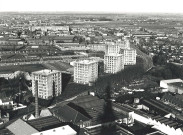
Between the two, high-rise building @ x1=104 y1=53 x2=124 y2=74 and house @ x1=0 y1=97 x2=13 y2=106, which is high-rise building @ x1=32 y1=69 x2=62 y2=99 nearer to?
house @ x1=0 y1=97 x2=13 y2=106

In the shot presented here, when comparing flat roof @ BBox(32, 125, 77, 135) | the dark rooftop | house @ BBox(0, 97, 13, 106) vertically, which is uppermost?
flat roof @ BBox(32, 125, 77, 135)

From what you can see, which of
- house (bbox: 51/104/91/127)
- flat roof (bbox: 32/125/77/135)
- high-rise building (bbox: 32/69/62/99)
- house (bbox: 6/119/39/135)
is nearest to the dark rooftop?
house (bbox: 6/119/39/135)

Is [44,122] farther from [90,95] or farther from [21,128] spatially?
[90,95]

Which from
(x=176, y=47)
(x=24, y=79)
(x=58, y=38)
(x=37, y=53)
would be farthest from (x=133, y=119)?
(x=58, y=38)

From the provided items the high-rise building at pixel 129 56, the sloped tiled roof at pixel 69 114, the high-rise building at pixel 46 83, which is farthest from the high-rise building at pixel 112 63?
the sloped tiled roof at pixel 69 114

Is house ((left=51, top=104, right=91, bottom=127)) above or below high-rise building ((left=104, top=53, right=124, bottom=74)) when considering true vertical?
below

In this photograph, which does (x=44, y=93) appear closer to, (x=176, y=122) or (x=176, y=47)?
(x=176, y=122)

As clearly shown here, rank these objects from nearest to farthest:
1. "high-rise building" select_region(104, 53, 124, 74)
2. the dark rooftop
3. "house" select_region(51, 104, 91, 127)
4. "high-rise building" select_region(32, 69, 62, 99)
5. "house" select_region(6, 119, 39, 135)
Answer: "house" select_region(6, 119, 39, 135) → the dark rooftop → "house" select_region(51, 104, 91, 127) → "high-rise building" select_region(32, 69, 62, 99) → "high-rise building" select_region(104, 53, 124, 74)

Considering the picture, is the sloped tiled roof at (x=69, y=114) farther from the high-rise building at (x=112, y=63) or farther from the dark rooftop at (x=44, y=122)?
the high-rise building at (x=112, y=63)
